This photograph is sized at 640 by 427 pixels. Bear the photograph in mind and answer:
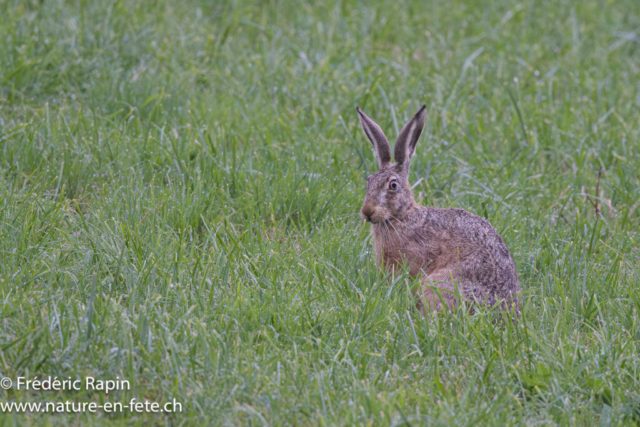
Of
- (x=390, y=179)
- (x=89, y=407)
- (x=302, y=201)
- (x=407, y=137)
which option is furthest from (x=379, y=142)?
(x=89, y=407)

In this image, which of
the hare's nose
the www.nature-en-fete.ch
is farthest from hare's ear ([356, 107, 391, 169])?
the www.nature-en-fete.ch

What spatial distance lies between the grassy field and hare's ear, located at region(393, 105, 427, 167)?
59 cm

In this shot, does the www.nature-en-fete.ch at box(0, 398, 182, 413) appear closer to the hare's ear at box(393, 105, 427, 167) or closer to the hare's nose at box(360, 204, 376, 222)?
the hare's nose at box(360, 204, 376, 222)

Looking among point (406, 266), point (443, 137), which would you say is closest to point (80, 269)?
point (406, 266)

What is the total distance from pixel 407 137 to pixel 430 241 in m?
0.70

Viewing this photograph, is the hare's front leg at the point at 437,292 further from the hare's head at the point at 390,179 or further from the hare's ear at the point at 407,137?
the hare's ear at the point at 407,137

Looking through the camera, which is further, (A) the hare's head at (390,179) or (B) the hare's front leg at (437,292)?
(A) the hare's head at (390,179)

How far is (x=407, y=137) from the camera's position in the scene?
504cm

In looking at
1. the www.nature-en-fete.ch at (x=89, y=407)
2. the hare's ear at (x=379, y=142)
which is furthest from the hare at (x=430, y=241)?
the www.nature-en-fete.ch at (x=89, y=407)

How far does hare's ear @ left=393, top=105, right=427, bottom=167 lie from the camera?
4980mm

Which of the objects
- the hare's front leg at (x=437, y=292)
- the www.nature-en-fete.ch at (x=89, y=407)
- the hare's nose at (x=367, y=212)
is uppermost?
the hare's nose at (x=367, y=212)

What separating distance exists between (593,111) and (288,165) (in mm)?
3163

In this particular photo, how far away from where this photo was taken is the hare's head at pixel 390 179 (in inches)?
192

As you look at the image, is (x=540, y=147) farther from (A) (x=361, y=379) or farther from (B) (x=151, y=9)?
(B) (x=151, y=9)
